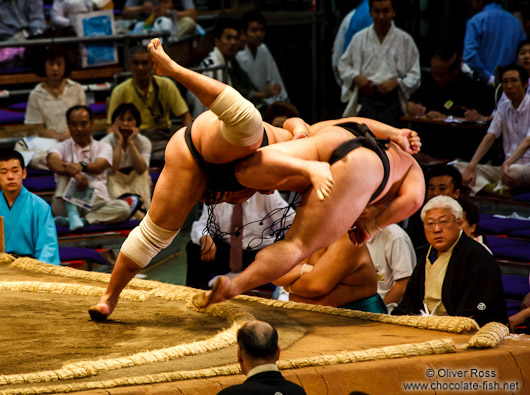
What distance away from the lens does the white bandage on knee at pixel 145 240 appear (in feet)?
9.52

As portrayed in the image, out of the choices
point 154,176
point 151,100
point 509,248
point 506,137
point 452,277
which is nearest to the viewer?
point 452,277

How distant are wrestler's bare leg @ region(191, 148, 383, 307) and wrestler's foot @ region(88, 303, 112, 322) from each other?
340mm

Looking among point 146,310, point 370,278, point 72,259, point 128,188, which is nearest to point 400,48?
point 128,188

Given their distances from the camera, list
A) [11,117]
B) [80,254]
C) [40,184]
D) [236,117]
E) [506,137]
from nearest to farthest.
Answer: [236,117]
[80,254]
[506,137]
[40,184]
[11,117]

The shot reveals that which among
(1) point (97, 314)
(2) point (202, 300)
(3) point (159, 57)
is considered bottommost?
(1) point (97, 314)

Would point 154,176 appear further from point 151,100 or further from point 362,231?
point 362,231

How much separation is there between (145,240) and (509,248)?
216 centimetres

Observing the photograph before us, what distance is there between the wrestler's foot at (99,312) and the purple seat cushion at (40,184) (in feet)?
8.39

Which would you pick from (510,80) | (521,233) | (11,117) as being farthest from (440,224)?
(11,117)

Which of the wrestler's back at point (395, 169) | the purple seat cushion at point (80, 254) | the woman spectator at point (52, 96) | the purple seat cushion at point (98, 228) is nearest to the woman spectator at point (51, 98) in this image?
the woman spectator at point (52, 96)

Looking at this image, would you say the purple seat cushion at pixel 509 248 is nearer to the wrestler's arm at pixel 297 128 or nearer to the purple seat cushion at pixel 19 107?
the wrestler's arm at pixel 297 128

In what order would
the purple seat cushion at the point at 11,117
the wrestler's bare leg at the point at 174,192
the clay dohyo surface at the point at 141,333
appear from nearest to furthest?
the clay dohyo surface at the point at 141,333
the wrestler's bare leg at the point at 174,192
the purple seat cushion at the point at 11,117

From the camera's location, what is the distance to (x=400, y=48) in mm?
5734

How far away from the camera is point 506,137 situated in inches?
204
